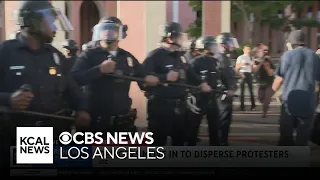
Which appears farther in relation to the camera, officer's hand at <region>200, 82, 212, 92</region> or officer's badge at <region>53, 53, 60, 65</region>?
officer's hand at <region>200, 82, 212, 92</region>

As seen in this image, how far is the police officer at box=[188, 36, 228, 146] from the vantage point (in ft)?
13.2

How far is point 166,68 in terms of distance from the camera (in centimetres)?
390

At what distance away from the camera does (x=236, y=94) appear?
4113 millimetres

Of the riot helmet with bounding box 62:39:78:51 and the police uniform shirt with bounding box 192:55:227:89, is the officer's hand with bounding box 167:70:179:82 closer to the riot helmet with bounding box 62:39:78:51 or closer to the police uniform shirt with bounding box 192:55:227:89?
the police uniform shirt with bounding box 192:55:227:89

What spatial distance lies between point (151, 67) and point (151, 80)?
19 centimetres

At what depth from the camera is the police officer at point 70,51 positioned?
328 cm

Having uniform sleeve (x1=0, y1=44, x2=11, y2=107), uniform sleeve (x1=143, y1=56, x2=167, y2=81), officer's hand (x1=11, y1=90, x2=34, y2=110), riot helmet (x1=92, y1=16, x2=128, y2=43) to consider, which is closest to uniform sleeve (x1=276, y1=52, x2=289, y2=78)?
uniform sleeve (x1=143, y1=56, x2=167, y2=81)

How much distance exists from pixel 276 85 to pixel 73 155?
1744 millimetres

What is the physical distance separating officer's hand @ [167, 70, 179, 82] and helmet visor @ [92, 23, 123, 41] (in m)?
0.57

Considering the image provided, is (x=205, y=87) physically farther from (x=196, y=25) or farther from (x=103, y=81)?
(x=196, y=25)

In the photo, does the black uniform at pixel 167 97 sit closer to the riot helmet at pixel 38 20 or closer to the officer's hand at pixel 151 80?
the officer's hand at pixel 151 80

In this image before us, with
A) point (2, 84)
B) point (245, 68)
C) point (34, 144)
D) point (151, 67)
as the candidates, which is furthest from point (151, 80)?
point (2, 84)

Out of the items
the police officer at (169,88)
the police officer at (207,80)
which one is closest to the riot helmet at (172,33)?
the police officer at (169,88)

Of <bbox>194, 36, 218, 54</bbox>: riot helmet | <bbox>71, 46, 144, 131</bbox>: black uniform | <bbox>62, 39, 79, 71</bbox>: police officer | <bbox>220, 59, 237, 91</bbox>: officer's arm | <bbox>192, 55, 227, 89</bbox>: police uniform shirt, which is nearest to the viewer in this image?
<bbox>62, 39, 79, 71</bbox>: police officer
